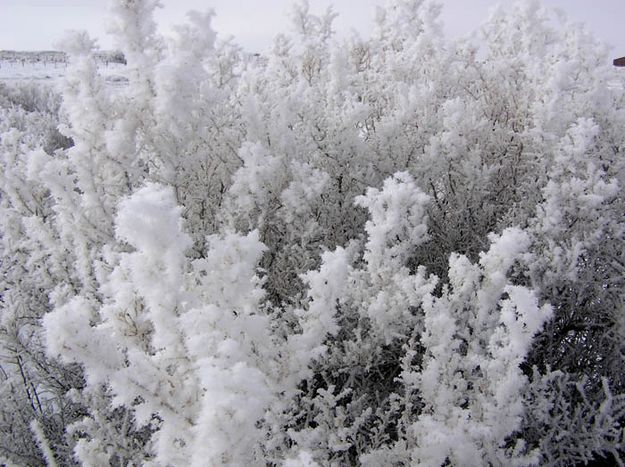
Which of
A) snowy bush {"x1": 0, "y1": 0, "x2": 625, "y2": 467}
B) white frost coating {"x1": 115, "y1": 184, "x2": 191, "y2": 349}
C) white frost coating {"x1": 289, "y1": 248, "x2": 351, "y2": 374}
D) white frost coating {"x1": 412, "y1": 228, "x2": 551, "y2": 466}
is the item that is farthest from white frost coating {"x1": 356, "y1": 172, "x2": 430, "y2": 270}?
white frost coating {"x1": 115, "y1": 184, "x2": 191, "y2": 349}

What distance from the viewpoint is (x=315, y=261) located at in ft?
11.4

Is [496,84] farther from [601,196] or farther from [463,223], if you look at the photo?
[601,196]

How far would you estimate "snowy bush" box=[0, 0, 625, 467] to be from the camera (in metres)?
1.76

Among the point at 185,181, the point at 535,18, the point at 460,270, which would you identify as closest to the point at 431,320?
the point at 460,270

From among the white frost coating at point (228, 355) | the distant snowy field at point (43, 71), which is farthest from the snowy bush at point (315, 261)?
the distant snowy field at point (43, 71)

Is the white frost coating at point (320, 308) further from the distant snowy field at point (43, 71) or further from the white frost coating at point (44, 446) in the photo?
the distant snowy field at point (43, 71)

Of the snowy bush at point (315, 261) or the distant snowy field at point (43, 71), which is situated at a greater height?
the distant snowy field at point (43, 71)

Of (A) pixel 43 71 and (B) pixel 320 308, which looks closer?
(B) pixel 320 308

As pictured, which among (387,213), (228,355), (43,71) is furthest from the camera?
(43,71)

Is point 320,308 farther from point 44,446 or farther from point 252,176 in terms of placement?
point 44,446

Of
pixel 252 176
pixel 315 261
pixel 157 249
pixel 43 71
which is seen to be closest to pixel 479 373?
pixel 315 261

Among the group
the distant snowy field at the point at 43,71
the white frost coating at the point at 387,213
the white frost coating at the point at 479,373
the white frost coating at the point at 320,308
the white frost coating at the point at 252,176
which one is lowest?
the white frost coating at the point at 479,373

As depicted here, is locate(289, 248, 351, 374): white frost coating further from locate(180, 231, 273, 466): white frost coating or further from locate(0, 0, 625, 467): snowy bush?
locate(180, 231, 273, 466): white frost coating

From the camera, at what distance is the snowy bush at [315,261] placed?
1763mm
